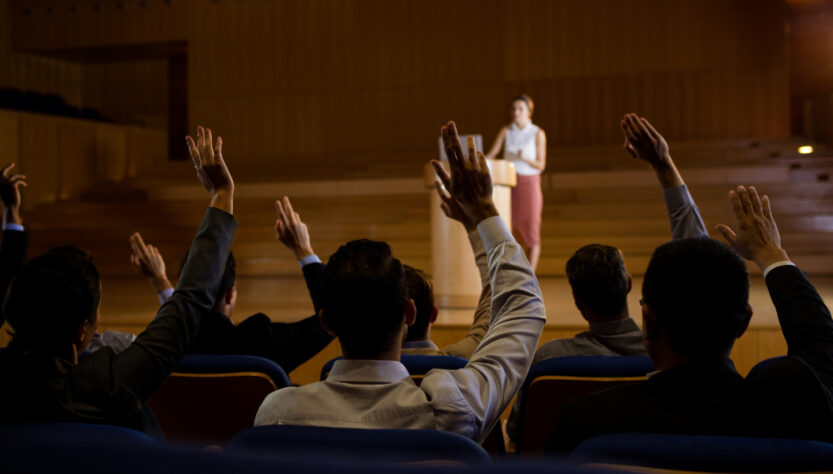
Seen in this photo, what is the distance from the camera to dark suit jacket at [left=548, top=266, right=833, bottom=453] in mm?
1076

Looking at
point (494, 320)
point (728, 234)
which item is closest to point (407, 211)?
point (728, 234)

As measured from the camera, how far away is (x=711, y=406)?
42.6 inches

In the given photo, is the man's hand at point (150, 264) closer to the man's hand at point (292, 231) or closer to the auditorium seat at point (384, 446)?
the man's hand at point (292, 231)

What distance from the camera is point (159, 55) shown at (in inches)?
483

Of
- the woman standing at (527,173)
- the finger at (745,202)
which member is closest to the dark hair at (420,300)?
the finger at (745,202)

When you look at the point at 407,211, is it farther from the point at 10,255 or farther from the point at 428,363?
the point at 428,363

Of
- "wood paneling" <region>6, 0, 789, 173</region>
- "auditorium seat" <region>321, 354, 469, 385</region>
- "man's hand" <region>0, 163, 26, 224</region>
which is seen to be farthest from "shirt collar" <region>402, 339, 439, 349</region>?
"wood paneling" <region>6, 0, 789, 173</region>

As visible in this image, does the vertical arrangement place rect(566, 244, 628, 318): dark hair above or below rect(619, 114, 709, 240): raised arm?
below

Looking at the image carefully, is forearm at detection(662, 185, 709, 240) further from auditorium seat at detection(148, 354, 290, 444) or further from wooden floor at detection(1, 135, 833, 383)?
wooden floor at detection(1, 135, 833, 383)

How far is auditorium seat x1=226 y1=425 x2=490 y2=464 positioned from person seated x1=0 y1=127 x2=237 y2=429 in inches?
13.6

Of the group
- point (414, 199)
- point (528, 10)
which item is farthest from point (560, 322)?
point (528, 10)

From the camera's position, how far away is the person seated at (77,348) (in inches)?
45.4

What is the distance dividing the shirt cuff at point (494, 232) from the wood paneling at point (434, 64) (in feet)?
27.1

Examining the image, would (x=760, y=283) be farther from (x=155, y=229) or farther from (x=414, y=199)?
(x=155, y=229)
